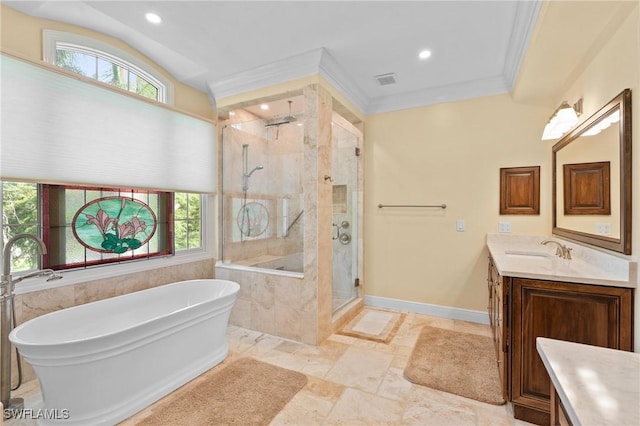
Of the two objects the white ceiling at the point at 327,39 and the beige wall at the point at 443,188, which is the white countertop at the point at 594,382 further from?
the beige wall at the point at 443,188

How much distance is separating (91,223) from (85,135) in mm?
747

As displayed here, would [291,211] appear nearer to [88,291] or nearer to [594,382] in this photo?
[88,291]

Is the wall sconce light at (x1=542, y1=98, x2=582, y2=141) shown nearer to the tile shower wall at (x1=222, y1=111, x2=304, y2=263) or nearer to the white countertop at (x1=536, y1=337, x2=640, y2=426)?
the white countertop at (x1=536, y1=337, x2=640, y2=426)

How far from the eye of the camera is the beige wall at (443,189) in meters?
2.97

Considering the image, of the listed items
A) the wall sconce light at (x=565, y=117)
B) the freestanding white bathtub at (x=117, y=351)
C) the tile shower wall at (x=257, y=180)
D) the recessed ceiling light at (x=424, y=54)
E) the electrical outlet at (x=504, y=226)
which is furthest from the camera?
the tile shower wall at (x=257, y=180)

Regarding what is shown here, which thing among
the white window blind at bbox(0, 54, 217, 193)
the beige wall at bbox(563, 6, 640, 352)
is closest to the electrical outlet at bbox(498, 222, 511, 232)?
the beige wall at bbox(563, 6, 640, 352)

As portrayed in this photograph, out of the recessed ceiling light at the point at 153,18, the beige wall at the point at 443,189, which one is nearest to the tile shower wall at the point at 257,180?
the beige wall at the point at 443,189

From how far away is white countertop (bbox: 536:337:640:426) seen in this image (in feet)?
2.33

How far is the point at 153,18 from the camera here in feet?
6.95

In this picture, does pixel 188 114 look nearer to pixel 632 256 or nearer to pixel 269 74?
pixel 269 74

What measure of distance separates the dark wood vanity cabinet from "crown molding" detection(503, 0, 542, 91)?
1.71 metres

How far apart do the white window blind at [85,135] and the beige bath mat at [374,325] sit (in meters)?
2.34

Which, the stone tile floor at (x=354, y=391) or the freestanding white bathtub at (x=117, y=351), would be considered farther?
the stone tile floor at (x=354, y=391)

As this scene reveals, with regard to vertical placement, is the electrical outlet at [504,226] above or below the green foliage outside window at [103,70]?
below
